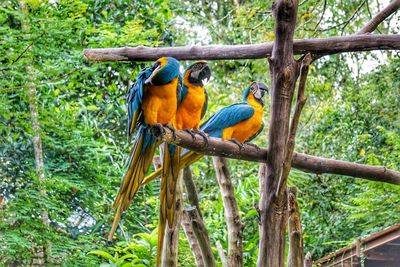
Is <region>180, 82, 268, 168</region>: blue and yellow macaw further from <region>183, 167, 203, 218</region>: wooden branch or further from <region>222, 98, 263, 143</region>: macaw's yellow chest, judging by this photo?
<region>183, 167, 203, 218</region>: wooden branch

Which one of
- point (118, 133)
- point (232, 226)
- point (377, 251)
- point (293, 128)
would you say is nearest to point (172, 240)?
point (232, 226)

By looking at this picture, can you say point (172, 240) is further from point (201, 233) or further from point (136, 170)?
point (136, 170)

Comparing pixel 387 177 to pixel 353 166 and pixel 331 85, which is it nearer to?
pixel 353 166

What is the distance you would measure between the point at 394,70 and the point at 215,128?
217cm

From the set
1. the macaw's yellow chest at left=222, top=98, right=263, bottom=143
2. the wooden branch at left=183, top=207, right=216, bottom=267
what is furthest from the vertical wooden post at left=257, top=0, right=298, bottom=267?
the macaw's yellow chest at left=222, top=98, right=263, bottom=143

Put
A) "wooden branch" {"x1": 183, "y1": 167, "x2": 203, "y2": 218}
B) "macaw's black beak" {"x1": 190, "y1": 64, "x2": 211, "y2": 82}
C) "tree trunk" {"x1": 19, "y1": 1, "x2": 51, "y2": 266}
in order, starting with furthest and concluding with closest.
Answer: "tree trunk" {"x1": 19, "y1": 1, "x2": 51, "y2": 266}
"wooden branch" {"x1": 183, "y1": 167, "x2": 203, "y2": 218}
"macaw's black beak" {"x1": 190, "y1": 64, "x2": 211, "y2": 82}

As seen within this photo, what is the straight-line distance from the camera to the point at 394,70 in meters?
4.48

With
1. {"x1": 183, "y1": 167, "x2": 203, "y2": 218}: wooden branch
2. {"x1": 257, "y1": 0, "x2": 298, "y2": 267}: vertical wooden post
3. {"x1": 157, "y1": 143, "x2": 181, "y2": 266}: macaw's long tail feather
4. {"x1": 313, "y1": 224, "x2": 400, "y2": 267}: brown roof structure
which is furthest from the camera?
{"x1": 313, "y1": 224, "x2": 400, "y2": 267}: brown roof structure

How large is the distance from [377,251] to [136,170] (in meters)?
1.28

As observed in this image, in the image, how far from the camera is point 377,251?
3.05 metres

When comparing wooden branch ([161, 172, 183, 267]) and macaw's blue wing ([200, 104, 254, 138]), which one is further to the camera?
macaw's blue wing ([200, 104, 254, 138])

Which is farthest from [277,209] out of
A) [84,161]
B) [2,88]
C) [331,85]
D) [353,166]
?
[331,85]

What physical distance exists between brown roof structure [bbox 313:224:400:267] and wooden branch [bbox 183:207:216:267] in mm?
690

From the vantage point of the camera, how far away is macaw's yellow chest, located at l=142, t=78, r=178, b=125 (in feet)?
7.20
